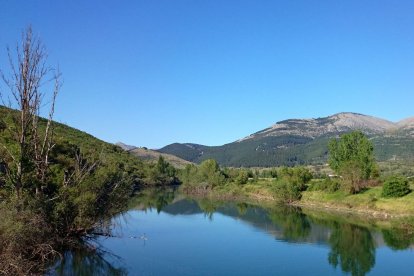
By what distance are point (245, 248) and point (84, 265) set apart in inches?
668

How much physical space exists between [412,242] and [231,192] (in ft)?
207

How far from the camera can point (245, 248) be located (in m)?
44.1

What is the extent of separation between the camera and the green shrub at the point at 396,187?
66.4 meters

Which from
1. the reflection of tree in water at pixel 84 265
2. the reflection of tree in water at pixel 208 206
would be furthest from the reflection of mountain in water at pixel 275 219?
the reflection of tree in water at pixel 84 265

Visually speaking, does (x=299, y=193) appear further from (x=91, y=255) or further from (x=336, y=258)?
(x=91, y=255)

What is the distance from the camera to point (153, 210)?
7588cm

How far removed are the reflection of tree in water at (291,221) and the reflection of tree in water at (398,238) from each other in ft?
29.7

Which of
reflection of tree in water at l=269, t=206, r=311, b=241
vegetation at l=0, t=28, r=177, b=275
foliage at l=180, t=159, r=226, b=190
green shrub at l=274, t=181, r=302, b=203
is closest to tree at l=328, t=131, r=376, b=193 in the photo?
green shrub at l=274, t=181, r=302, b=203

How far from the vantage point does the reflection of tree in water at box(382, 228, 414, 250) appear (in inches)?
1798

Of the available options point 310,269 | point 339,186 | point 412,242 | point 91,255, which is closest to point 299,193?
point 339,186

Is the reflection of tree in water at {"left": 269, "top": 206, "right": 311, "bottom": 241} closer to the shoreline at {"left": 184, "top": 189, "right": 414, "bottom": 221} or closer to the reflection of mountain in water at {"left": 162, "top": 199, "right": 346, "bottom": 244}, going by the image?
the reflection of mountain in water at {"left": 162, "top": 199, "right": 346, "bottom": 244}

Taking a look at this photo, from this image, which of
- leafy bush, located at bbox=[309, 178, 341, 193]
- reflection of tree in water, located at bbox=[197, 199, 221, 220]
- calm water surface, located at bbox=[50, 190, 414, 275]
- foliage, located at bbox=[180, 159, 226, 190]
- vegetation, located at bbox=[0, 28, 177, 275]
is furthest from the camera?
foliage, located at bbox=[180, 159, 226, 190]

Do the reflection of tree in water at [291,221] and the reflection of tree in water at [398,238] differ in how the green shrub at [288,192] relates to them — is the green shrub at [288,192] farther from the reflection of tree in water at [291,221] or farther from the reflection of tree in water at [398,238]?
the reflection of tree in water at [398,238]

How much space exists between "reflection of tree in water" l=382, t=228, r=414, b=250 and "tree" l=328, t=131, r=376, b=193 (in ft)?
74.3
